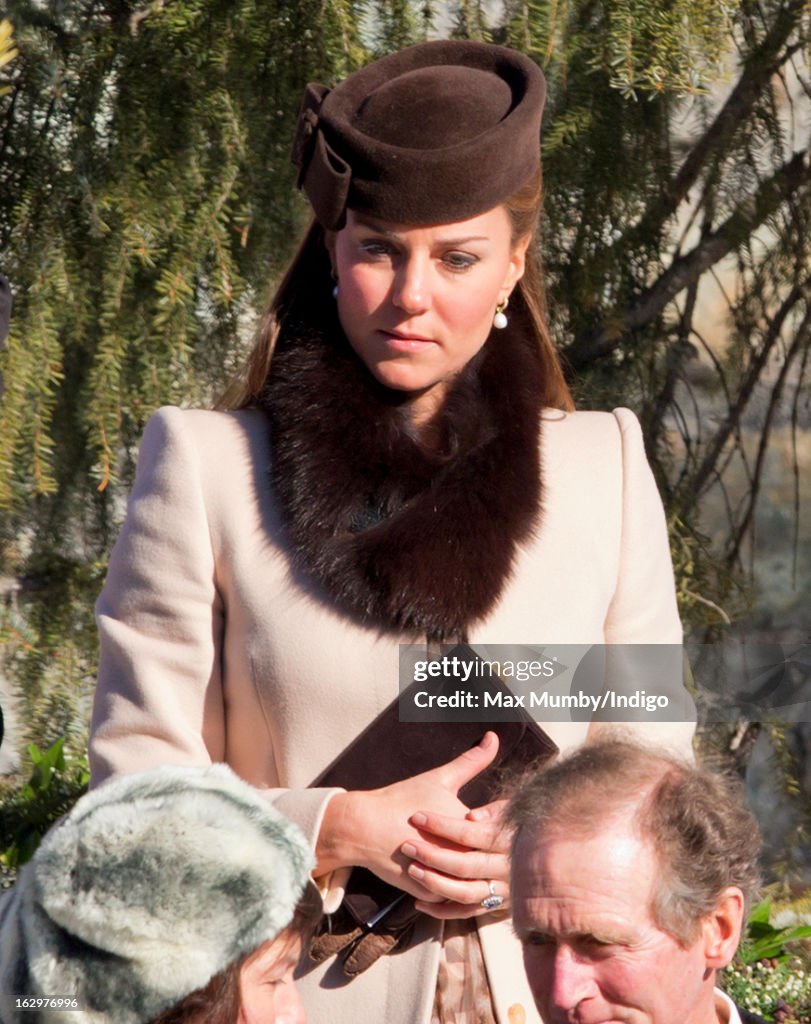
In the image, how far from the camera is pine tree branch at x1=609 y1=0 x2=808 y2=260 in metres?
2.96

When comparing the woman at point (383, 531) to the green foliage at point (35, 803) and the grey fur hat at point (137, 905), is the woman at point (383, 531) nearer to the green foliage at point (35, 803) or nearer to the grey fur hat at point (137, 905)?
the grey fur hat at point (137, 905)

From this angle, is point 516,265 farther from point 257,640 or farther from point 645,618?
point 257,640

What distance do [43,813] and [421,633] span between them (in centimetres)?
162

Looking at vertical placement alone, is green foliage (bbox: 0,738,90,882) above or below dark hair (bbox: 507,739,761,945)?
below

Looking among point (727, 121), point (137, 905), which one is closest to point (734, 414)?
point (727, 121)

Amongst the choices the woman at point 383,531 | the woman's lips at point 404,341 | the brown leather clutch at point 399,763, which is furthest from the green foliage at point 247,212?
the brown leather clutch at point 399,763

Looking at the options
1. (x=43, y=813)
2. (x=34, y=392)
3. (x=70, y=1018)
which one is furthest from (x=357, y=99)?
(x=43, y=813)

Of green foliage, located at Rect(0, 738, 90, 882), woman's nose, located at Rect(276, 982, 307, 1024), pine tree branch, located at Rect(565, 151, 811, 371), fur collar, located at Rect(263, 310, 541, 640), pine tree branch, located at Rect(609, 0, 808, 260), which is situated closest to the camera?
woman's nose, located at Rect(276, 982, 307, 1024)

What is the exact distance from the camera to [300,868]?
4.91ft

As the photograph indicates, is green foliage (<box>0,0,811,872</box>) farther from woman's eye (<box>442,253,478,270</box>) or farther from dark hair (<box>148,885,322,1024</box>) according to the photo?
dark hair (<box>148,885,322,1024</box>)

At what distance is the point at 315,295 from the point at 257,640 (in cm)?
44

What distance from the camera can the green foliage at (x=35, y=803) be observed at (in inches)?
125

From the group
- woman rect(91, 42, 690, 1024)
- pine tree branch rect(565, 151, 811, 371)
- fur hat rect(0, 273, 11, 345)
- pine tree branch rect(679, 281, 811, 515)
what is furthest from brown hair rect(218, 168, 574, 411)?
pine tree branch rect(679, 281, 811, 515)

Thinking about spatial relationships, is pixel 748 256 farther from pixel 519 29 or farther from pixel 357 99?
pixel 357 99
